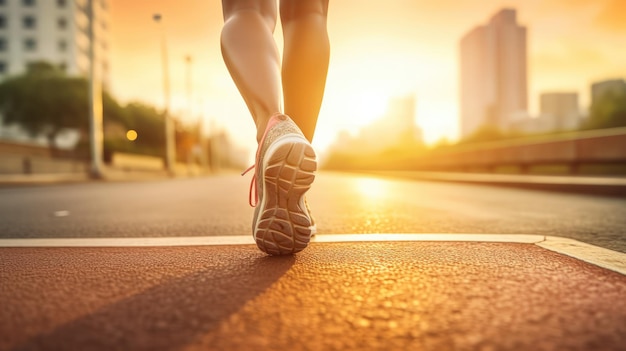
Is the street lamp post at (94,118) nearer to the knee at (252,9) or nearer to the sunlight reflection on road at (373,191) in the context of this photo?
the sunlight reflection on road at (373,191)

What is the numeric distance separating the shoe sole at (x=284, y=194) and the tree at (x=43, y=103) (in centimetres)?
3652

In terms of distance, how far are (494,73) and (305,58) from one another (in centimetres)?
13057

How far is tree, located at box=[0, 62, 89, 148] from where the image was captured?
A: 33.0 meters

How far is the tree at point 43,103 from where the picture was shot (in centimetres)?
3300

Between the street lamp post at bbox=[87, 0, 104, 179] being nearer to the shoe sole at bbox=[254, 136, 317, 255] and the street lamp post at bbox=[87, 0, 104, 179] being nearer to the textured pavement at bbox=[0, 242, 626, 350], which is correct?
the textured pavement at bbox=[0, 242, 626, 350]

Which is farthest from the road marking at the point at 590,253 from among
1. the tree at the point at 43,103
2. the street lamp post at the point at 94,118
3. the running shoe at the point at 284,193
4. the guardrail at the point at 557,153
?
the tree at the point at 43,103

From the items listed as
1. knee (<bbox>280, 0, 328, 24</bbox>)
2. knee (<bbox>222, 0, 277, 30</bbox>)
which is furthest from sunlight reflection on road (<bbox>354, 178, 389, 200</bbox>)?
knee (<bbox>222, 0, 277, 30</bbox>)

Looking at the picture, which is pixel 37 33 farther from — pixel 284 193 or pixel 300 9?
pixel 284 193

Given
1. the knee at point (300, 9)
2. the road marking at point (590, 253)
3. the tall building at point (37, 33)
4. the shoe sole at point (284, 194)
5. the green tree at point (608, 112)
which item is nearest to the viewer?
the road marking at point (590, 253)

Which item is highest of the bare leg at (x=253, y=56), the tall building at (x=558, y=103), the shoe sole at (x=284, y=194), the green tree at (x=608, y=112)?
the tall building at (x=558, y=103)

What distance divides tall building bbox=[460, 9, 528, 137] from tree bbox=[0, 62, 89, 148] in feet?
302

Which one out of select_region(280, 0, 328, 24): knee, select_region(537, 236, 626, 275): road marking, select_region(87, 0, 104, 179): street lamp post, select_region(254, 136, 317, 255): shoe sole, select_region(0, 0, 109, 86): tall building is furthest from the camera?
select_region(0, 0, 109, 86): tall building

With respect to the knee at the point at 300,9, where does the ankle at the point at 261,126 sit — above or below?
below

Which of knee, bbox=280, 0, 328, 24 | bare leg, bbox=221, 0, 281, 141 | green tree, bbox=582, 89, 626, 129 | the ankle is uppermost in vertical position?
green tree, bbox=582, 89, 626, 129
